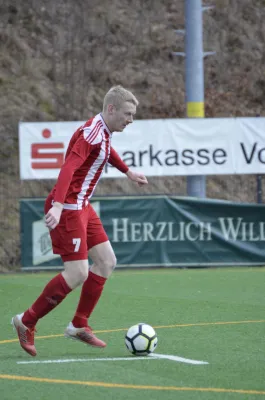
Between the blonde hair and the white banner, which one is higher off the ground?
the blonde hair

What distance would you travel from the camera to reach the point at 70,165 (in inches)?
300

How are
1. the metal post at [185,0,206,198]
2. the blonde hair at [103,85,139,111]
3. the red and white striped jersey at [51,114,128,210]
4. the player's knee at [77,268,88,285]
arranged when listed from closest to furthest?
the red and white striped jersey at [51,114,128,210] < the player's knee at [77,268,88,285] < the blonde hair at [103,85,139,111] < the metal post at [185,0,206,198]

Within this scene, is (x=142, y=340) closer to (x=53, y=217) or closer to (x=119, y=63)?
(x=53, y=217)

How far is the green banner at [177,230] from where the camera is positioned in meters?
17.3

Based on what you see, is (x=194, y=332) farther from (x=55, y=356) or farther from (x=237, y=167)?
(x=237, y=167)

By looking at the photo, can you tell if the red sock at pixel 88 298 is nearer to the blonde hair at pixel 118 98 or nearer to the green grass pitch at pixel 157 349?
the green grass pitch at pixel 157 349

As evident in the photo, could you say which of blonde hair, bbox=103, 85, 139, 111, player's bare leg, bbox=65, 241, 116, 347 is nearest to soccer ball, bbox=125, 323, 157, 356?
player's bare leg, bbox=65, 241, 116, 347

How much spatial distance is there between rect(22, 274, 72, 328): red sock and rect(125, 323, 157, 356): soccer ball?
626mm

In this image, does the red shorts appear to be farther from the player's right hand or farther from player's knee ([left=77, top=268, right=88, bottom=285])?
the player's right hand

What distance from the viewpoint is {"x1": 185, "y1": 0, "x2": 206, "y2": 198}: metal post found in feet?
61.5

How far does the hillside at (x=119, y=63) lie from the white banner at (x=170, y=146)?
18.8ft

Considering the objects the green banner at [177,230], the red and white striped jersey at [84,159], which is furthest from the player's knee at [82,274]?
the green banner at [177,230]

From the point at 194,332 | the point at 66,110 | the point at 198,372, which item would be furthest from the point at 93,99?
the point at 198,372

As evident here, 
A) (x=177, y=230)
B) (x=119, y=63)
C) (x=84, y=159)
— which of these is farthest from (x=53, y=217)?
(x=119, y=63)
